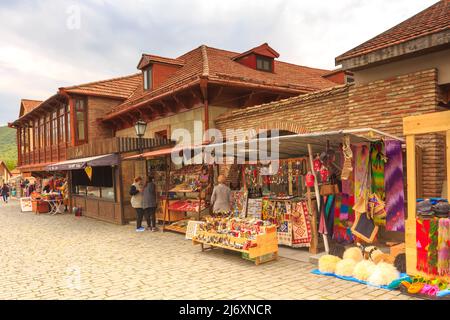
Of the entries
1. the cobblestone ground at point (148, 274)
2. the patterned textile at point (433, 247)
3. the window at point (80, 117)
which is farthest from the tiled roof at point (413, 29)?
the window at point (80, 117)

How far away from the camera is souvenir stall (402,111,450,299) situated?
4.77m

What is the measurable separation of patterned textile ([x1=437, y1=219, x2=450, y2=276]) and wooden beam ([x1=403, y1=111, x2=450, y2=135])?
4.13ft

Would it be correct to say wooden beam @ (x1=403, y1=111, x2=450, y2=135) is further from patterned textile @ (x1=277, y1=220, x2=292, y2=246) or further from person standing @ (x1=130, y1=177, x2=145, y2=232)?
person standing @ (x1=130, y1=177, x2=145, y2=232)

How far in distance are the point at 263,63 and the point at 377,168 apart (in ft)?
34.8

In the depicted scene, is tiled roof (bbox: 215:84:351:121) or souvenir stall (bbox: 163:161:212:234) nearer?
tiled roof (bbox: 215:84:351:121)

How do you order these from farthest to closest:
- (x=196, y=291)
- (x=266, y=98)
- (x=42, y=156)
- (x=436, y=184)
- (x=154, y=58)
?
(x=42, y=156), (x=154, y=58), (x=266, y=98), (x=436, y=184), (x=196, y=291)

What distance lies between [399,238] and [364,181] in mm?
2011

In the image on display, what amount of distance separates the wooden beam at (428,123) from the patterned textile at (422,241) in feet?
4.18

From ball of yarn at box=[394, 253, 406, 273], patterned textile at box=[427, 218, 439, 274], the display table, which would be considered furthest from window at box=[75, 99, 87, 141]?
patterned textile at box=[427, 218, 439, 274]

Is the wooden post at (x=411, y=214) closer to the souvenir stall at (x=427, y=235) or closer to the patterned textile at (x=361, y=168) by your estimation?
the souvenir stall at (x=427, y=235)

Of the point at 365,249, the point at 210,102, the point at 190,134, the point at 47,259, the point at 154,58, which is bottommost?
the point at 47,259

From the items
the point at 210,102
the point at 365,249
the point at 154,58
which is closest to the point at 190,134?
the point at 210,102
